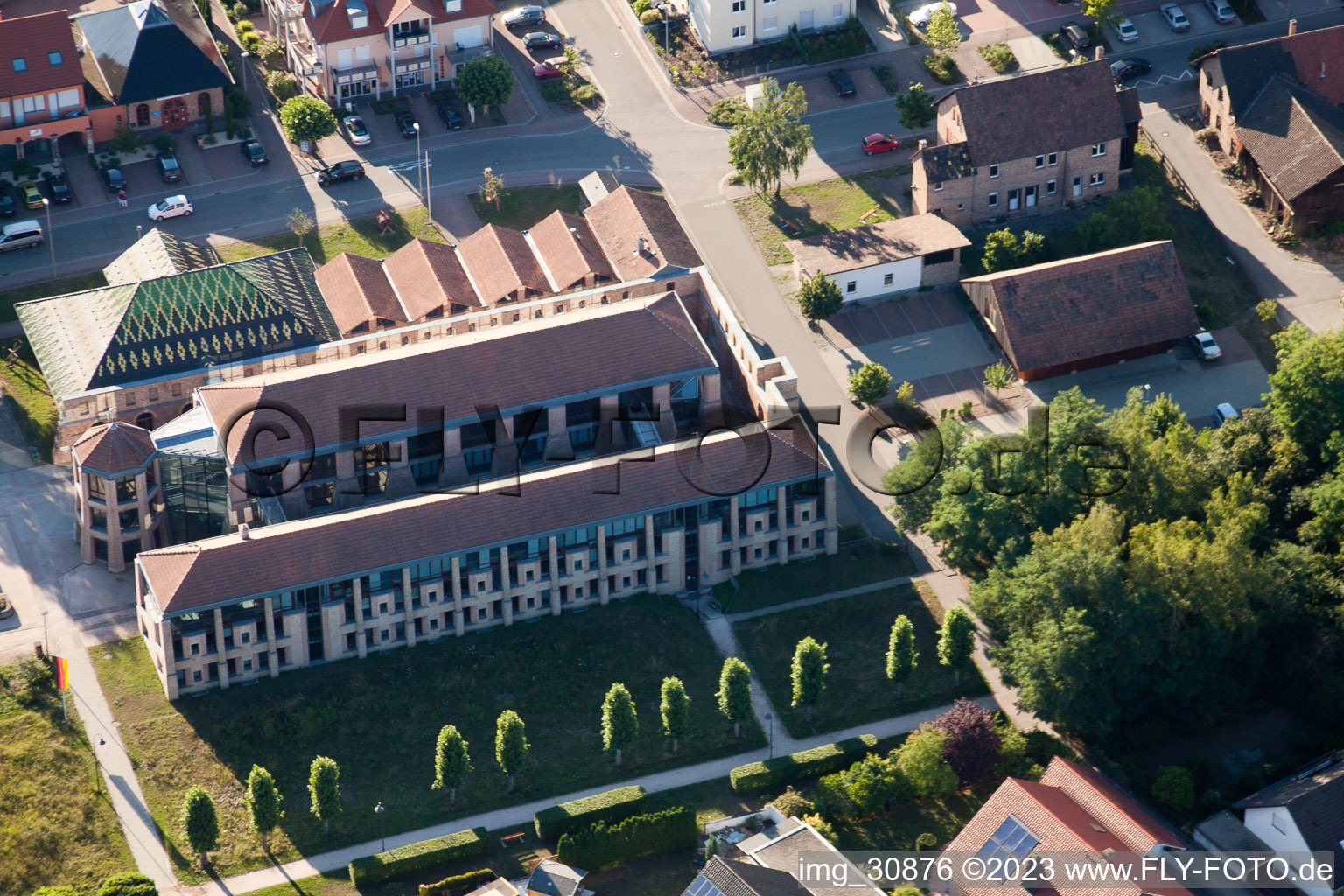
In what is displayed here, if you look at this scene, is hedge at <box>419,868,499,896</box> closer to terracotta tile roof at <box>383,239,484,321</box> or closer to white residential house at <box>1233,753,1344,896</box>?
white residential house at <box>1233,753,1344,896</box>

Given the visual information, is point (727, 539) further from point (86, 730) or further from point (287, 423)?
point (86, 730)

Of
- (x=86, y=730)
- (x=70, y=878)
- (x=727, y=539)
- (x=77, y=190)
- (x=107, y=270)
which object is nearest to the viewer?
(x=70, y=878)

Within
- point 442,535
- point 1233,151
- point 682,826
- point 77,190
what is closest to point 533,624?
point 442,535

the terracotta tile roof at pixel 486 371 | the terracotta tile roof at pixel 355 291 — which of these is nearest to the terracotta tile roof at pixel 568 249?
the terracotta tile roof at pixel 486 371

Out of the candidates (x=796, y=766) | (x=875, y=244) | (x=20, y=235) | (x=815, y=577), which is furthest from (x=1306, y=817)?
(x=20, y=235)

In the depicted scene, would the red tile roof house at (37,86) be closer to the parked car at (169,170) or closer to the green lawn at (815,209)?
the parked car at (169,170)

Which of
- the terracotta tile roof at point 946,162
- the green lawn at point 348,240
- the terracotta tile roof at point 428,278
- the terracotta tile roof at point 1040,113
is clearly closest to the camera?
the terracotta tile roof at point 428,278
